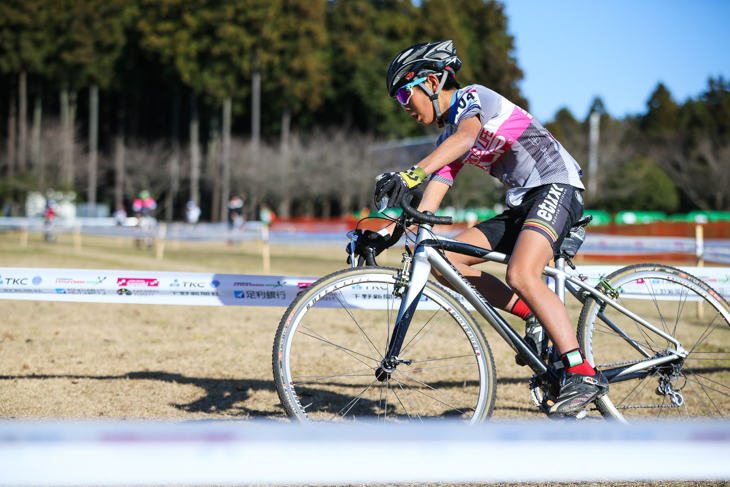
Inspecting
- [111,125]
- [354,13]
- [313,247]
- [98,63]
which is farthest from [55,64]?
[313,247]

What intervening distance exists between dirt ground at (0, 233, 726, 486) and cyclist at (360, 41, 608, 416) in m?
0.39

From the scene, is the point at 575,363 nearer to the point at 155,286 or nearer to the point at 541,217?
the point at 541,217

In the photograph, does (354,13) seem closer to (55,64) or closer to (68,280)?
(55,64)

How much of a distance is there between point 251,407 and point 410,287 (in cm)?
177

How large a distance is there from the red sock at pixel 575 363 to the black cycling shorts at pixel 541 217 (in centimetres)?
52

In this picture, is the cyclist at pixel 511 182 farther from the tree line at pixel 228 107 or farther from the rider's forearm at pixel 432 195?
the tree line at pixel 228 107

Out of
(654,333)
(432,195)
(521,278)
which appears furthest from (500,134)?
(654,333)

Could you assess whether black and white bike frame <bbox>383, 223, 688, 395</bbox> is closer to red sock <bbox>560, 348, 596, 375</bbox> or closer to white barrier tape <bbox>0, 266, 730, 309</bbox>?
red sock <bbox>560, 348, 596, 375</bbox>

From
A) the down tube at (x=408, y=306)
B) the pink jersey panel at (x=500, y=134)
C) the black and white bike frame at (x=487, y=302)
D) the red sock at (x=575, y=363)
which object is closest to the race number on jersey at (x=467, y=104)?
the pink jersey panel at (x=500, y=134)

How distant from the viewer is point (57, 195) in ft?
142

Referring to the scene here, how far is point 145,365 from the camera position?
5.36 m

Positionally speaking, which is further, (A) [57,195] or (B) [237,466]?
(A) [57,195]

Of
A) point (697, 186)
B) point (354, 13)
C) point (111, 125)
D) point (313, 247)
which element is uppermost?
point (354, 13)

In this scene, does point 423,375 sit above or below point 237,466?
below
